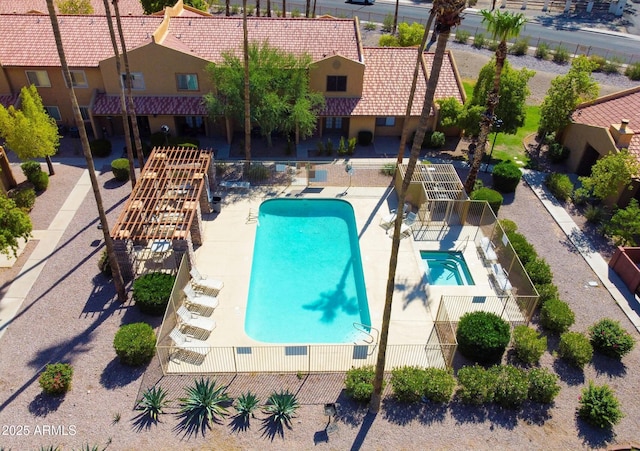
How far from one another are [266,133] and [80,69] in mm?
13063

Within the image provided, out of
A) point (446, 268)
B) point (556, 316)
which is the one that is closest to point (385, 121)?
point (446, 268)

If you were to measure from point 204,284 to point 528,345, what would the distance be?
542 inches

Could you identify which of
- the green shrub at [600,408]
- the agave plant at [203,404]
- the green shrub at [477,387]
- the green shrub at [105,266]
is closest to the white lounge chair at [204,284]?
the green shrub at [105,266]

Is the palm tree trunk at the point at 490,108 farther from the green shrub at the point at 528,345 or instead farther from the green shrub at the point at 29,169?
the green shrub at the point at 29,169

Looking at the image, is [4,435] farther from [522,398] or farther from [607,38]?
[607,38]

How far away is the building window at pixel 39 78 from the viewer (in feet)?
105

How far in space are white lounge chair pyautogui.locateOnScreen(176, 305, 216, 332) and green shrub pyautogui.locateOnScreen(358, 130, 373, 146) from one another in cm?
1844

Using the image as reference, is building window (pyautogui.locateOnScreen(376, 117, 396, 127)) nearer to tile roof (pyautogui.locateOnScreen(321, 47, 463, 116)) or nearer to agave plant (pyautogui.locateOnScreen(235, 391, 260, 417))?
tile roof (pyautogui.locateOnScreen(321, 47, 463, 116))

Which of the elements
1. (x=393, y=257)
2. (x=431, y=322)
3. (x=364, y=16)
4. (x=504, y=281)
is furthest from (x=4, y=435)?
(x=364, y=16)

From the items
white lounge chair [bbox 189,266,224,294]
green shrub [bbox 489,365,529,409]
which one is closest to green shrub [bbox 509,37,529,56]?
green shrub [bbox 489,365,529,409]

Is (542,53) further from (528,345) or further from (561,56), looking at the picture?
(528,345)

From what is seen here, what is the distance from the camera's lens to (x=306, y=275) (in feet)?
77.5

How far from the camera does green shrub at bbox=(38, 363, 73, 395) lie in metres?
16.9

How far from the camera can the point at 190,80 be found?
104 ft
